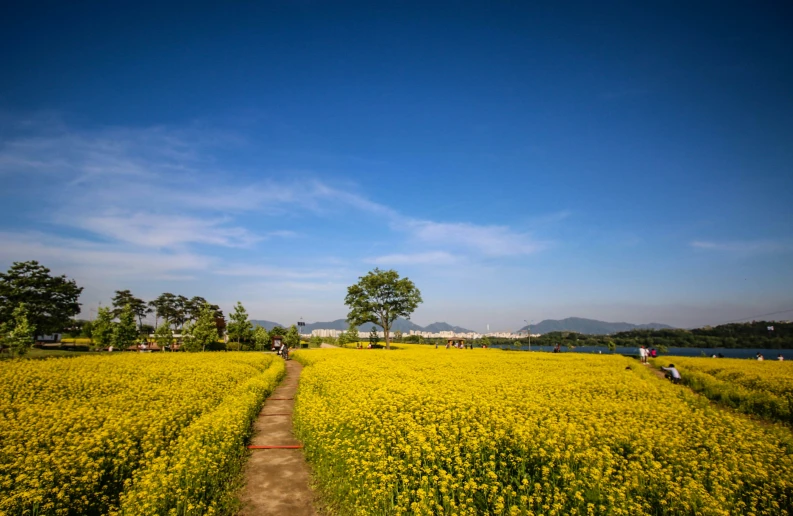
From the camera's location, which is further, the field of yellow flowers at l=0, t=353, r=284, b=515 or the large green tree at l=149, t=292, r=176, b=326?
the large green tree at l=149, t=292, r=176, b=326

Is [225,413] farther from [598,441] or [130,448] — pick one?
[598,441]

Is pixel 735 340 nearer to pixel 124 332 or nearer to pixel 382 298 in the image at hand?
pixel 382 298

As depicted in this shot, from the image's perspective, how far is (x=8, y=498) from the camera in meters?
5.24

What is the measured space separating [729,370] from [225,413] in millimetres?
27462

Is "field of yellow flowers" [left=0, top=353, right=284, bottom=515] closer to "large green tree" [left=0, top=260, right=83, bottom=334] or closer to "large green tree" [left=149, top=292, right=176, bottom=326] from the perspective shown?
"large green tree" [left=0, top=260, right=83, bottom=334]

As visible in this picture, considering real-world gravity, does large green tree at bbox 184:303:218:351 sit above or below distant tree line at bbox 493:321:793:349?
above

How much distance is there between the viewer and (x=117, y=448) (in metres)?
7.78

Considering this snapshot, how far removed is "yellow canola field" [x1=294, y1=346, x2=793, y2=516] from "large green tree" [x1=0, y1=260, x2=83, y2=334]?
215 ft

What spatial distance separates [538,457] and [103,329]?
184ft

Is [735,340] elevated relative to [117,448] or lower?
lower

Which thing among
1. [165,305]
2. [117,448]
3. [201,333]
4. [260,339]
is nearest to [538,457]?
[117,448]

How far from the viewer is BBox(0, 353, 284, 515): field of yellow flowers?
591 centimetres

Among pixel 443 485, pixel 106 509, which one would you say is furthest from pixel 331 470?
pixel 106 509

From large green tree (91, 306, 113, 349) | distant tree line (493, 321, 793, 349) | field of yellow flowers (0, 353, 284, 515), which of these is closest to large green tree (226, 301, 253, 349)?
large green tree (91, 306, 113, 349)
